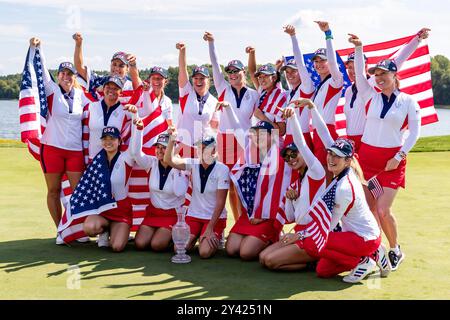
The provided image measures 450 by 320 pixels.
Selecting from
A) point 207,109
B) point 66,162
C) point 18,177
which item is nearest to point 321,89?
point 207,109

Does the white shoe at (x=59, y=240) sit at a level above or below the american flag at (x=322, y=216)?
below

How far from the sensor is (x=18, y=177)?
40.8 ft

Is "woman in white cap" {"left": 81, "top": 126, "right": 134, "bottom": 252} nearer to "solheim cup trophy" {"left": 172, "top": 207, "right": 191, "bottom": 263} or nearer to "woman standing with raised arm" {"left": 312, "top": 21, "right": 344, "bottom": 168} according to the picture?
"solheim cup trophy" {"left": 172, "top": 207, "right": 191, "bottom": 263}

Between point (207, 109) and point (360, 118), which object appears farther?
point (207, 109)

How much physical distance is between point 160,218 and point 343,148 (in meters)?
2.34

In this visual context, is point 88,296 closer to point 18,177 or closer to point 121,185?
point 121,185

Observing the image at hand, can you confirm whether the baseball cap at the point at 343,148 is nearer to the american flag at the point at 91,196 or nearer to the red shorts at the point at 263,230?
the red shorts at the point at 263,230

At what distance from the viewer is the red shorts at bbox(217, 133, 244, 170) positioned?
294 inches

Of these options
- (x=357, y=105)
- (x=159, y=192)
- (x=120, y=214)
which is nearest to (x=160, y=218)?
(x=159, y=192)

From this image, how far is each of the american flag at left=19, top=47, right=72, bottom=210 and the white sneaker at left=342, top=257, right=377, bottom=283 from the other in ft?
12.5

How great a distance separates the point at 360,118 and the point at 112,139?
2.66 m

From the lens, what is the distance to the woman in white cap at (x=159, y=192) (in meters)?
6.67

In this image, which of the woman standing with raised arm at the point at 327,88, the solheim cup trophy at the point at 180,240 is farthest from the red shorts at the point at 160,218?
the woman standing with raised arm at the point at 327,88
